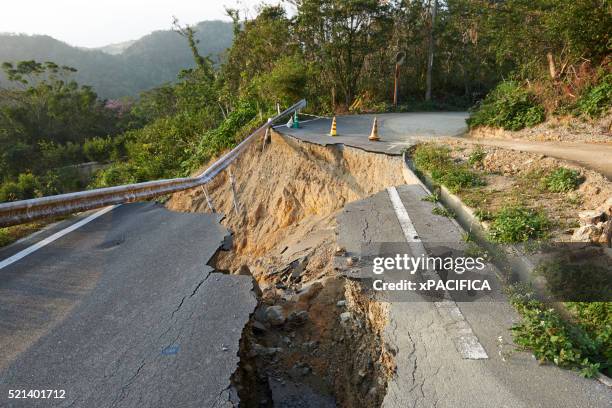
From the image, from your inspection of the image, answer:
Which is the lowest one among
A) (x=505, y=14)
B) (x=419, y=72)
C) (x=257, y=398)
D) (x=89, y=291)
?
(x=257, y=398)

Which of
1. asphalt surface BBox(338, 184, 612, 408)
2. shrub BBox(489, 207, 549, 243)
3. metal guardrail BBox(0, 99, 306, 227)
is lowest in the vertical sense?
asphalt surface BBox(338, 184, 612, 408)

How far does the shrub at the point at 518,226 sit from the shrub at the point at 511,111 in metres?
7.18

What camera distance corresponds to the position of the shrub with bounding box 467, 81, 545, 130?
1031 centimetres

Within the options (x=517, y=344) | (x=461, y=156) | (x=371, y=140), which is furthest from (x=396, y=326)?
(x=371, y=140)

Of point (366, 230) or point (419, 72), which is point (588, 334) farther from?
point (419, 72)

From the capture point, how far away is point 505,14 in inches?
446

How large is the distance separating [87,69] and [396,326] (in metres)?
126

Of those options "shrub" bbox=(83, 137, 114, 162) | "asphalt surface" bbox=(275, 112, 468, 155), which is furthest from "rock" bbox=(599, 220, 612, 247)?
"shrub" bbox=(83, 137, 114, 162)

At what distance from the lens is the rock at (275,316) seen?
4309 millimetres

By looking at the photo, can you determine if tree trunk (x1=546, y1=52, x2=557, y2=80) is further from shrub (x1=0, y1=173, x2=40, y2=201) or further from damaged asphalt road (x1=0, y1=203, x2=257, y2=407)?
shrub (x1=0, y1=173, x2=40, y2=201)

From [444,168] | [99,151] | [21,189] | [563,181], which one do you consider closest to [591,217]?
[563,181]

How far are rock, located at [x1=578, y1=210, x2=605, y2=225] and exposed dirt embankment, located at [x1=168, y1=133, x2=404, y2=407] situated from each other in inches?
116

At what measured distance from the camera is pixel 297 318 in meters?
4.41

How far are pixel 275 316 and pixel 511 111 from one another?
10357 mm
